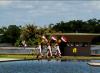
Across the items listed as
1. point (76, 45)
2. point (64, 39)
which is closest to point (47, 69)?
point (64, 39)

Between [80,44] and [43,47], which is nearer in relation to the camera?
[43,47]

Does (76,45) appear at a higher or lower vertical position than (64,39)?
lower

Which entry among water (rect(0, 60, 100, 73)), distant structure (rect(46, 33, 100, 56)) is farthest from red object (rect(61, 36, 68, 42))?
water (rect(0, 60, 100, 73))

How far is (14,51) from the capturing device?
5612cm

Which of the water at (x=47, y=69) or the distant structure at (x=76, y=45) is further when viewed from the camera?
the distant structure at (x=76, y=45)

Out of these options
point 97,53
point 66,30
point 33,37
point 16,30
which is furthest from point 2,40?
point 97,53

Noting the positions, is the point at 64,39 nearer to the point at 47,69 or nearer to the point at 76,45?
the point at 76,45

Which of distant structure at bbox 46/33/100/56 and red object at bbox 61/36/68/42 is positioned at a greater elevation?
red object at bbox 61/36/68/42

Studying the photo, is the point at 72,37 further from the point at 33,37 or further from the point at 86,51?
the point at 33,37

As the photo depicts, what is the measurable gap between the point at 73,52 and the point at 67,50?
1045mm

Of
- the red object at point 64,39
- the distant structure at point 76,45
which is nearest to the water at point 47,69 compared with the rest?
the distant structure at point 76,45

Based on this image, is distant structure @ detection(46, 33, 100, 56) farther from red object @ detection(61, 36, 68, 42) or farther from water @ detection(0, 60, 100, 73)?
water @ detection(0, 60, 100, 73)

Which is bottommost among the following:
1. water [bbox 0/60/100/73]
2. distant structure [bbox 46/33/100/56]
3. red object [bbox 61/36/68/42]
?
water [bbox 0/60/100/73]

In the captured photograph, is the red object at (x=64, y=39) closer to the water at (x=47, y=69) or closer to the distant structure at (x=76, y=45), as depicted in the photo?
the distant structure at (x=76, y=45)
